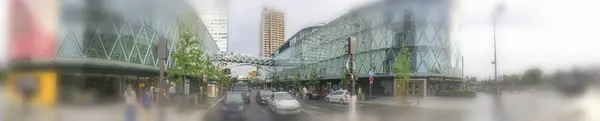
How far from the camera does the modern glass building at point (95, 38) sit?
4.80m

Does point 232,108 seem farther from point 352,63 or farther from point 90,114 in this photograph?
point 90,114

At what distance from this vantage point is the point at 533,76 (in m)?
9.09

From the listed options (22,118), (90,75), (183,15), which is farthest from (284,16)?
(22,118)

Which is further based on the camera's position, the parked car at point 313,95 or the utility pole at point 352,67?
the parked car at point 313,95

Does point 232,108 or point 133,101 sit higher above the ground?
point 133,101

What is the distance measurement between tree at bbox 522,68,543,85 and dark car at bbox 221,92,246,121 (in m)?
8.02

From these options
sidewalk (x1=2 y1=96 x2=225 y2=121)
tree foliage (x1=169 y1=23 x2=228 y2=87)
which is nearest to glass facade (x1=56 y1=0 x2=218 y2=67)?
sidewalk (x1=2 y1=96 x2=225 y2=121)

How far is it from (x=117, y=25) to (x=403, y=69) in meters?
29.4

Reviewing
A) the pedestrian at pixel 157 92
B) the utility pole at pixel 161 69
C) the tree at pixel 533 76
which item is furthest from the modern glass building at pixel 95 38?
the tree at pixel 533 76

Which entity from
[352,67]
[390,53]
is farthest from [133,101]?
[390,53]

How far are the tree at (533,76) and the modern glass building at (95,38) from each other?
618 centimetres

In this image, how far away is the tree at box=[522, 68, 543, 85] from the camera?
29.0ft

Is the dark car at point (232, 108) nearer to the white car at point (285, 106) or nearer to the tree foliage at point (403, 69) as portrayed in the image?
the white car at point (285, 106)

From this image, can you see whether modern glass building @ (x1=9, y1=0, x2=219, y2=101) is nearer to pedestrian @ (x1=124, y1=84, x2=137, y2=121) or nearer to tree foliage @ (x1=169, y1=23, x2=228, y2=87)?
pedestrian @ (x1=124, y1=84, x2=137, y2=121)
